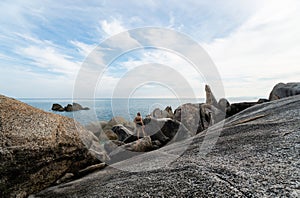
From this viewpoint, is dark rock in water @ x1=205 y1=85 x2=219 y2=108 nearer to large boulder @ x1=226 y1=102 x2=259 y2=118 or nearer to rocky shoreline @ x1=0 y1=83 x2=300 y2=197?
large boulder @ x1=226 y1=102 x2=259 y2=118

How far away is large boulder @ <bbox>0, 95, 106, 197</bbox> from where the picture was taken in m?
5.35

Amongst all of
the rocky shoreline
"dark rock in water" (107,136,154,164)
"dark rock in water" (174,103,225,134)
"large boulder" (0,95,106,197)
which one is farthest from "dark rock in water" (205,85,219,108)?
"large boulder" (0,95,106,197)

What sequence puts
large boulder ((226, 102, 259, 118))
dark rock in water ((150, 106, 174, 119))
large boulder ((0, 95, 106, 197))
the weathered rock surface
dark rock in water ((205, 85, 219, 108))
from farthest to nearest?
dark rock in water ((150, 106, 174, 119)), dark rock in water ((205, 85, 219, 108)), large boulder ((226, 102, 259, 118)), large boulder ((0, 95, 106, 197)), the weathered rock surface

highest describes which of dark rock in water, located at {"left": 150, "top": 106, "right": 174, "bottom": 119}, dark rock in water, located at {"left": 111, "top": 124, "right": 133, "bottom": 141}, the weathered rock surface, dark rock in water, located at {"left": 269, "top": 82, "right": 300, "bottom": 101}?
dark rock in water, located at {"left": 269, "top": 82, "right": 300, "bottom": 101}

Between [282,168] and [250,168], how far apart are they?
612 millimetres

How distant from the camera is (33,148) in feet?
18.5

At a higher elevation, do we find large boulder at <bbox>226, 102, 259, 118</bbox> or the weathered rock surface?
large boulder at <bbox>226, 102, 259, 118</bbox>

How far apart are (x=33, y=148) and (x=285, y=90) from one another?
18756 millimetres

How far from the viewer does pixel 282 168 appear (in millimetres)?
4137

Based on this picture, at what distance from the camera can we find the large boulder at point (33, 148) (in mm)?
5348

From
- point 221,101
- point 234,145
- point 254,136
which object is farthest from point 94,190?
point 221,101

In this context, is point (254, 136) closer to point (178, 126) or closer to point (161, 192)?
point (161, 192)

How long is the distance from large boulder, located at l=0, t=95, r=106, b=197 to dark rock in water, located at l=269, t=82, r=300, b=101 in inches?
622

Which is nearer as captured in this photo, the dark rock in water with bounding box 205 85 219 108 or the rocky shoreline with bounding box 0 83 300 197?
the rocky shoreline with bounding box 0 83 300 197
